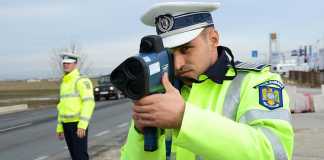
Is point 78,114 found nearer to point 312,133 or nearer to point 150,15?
point 150,15

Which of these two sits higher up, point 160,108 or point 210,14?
point 210,14

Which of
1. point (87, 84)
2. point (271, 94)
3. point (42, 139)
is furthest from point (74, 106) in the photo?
point (42, 139)

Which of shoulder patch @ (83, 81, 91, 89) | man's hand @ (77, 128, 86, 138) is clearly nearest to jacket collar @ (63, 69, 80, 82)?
shoulder patch @ (83, 81, 91, 89)

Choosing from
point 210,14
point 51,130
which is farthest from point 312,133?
point 210,14

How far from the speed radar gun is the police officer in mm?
33

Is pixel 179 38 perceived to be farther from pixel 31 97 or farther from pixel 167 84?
pixel 31 97

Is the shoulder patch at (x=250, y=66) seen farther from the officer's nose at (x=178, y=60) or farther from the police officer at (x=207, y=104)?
the officer's nose at (x=178, y=60)

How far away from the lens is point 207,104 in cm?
195

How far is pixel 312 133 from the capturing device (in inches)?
427

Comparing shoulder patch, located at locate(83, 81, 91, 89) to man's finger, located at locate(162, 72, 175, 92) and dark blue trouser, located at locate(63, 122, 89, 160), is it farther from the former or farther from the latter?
man's finger, located at locate(162, 72, 175, 92)

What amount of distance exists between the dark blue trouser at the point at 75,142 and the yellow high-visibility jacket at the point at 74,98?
9 cm

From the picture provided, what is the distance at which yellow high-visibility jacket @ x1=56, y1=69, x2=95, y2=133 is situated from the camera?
6.38 metres

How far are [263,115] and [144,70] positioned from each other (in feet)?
1.59

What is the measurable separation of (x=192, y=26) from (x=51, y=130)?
14.1 meters
